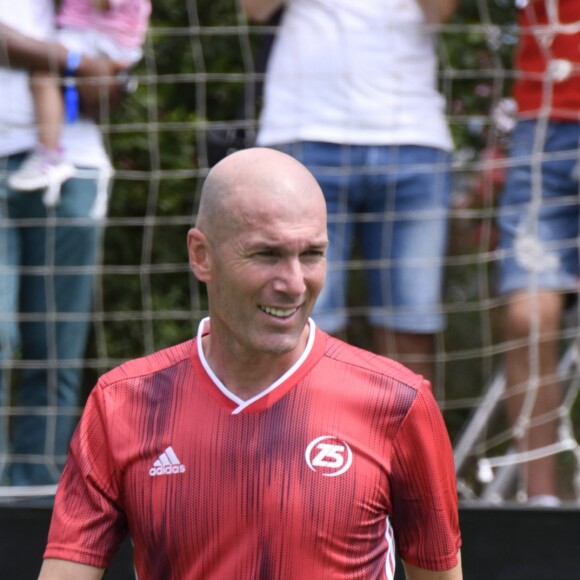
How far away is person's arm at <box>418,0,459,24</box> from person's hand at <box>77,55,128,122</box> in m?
1.02

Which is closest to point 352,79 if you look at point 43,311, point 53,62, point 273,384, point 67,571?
point 53,62

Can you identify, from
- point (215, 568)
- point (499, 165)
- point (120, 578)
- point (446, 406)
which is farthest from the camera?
point (446, 406)

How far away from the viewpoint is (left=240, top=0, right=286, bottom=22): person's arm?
411 centimetres

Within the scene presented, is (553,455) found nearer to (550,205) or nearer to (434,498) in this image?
(550,205)

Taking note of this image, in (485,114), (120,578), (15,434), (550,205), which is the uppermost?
(485,114)

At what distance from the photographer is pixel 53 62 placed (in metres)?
4.22

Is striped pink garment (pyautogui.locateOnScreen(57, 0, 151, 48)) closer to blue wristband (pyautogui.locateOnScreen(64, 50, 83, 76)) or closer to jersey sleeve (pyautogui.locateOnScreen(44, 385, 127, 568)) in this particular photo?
blue wristband (pyautogui.locateOnScreen(64, 50, 83, 76))

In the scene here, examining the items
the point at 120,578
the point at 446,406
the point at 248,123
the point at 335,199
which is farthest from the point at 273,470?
the point at 446,406

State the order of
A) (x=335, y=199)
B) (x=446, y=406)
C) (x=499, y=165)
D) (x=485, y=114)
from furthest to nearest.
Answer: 1. (x=485, y=114)
2. (x=446, y=406)
3. (x=499, y=165)
4. (x=335, y=199)

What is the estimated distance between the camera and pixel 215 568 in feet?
7.66

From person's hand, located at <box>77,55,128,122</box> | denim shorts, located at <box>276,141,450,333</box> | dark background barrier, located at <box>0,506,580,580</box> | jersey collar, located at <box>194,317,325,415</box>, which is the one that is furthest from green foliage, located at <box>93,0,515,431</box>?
jersey collar, located at <box>194,317,325,415</box>

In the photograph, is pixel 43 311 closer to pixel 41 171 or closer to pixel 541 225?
pixel 41 171

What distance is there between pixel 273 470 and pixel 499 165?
7.57 ft

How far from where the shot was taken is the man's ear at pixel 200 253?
7.77 ft
